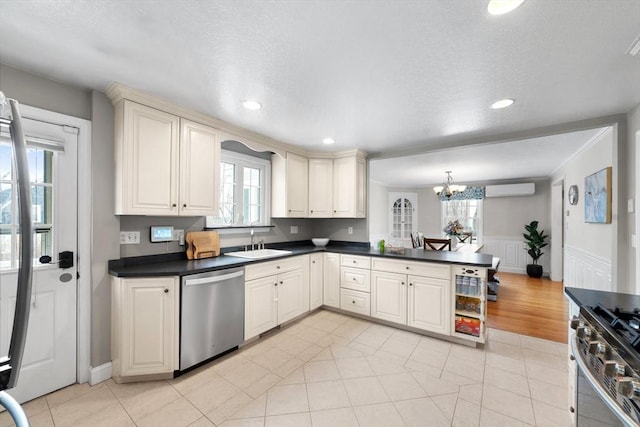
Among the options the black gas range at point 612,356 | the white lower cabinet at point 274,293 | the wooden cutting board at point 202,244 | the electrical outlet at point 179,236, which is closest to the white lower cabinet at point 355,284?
the white lower cabinet at point 274,293

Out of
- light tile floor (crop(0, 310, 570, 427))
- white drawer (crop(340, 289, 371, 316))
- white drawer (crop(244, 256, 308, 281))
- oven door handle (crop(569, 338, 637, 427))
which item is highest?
white drawer (crop(244, 256, 308, 281))

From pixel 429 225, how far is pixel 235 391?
686 cm

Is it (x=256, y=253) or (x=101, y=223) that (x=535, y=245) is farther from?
(x=101, y=223)

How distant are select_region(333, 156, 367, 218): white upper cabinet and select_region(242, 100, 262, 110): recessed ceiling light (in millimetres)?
1769

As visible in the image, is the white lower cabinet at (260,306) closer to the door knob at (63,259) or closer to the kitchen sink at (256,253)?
the kitchen sink at (256,253)

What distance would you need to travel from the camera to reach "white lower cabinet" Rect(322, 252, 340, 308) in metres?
3.69

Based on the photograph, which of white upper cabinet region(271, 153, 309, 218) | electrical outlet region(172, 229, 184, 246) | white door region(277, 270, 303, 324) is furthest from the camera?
white upper cabinet region(271, 153, 309, 218)

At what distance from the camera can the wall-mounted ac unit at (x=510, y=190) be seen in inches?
241

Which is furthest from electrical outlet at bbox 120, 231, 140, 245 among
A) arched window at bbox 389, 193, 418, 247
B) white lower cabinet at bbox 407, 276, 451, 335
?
arched window at bbox 389, 193, 418, 247

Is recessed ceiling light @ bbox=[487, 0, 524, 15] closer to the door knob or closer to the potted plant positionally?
the door knob

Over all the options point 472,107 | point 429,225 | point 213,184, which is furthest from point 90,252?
point 429,225

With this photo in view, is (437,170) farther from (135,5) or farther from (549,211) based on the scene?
(135,5)

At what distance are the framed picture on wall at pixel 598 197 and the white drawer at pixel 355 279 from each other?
8.32ft

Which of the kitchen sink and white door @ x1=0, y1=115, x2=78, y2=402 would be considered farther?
the kitchen sink
